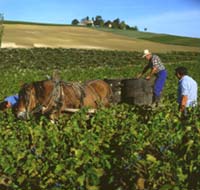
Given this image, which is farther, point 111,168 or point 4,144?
point 4,144

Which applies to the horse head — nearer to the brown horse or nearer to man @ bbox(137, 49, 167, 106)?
the brown horse

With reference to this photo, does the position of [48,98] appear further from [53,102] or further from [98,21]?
[98,21]

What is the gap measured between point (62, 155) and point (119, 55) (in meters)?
45.6

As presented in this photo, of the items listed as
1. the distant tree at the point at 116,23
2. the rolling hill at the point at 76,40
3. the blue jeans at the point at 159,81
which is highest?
the distant tree at the point at 116,23

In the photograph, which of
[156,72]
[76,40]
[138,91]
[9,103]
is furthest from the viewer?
[76,40]

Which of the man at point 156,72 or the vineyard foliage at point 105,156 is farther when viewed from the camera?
the man at point 156,72

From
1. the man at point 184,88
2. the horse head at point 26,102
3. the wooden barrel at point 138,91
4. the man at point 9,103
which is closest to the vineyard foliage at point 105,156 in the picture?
the man at point 184,88

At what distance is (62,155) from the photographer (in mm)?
6941

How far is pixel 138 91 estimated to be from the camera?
13539 millimetres

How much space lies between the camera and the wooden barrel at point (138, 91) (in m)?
13.6

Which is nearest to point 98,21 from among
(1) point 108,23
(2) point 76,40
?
(1) point 108,23

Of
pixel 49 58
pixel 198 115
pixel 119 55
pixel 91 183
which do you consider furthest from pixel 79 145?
pixel 119 55

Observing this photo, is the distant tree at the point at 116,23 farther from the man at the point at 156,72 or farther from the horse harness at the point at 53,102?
the horse harness at the point at 53,102

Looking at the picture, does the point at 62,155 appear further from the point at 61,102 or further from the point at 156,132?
the point at 61,102
